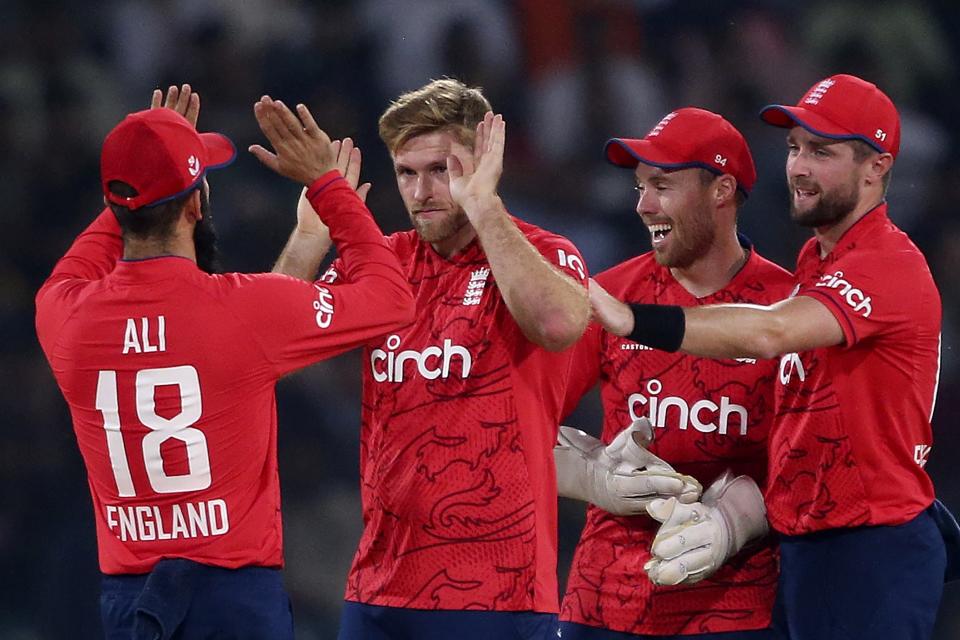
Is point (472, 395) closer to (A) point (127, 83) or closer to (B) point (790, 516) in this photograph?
(B) point (790, 516)

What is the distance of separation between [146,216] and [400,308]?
0.54 metres

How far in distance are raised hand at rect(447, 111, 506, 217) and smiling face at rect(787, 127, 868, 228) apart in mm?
808

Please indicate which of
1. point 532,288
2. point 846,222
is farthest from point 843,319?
point 532,288

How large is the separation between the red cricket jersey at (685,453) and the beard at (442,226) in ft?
1.88

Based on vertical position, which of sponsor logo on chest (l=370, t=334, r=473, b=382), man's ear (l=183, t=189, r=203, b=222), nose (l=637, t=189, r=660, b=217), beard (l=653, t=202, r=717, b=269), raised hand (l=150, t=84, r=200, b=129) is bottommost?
sponsor logo on chest (l=370, t=334, r=473, b=382)

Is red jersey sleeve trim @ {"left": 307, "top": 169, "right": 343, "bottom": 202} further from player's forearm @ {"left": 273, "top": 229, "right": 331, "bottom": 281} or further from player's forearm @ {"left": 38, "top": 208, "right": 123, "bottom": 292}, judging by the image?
player's forearm @ {"left": 38, "top": 208, "right": 123, "bottom": 292}

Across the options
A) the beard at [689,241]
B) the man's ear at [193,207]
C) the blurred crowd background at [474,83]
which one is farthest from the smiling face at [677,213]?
the blurred crowd background at [474,83]

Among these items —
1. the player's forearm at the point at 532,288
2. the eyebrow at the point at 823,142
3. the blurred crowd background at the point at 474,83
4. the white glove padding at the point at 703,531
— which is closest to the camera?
the player's forearm at the point at 532,288

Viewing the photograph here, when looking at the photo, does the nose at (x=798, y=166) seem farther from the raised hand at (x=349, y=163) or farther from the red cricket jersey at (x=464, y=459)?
the raised hand at (x=349, y=163)

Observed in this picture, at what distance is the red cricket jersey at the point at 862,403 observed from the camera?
3.14 metres

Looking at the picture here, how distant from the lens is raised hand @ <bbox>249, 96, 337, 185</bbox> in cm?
294

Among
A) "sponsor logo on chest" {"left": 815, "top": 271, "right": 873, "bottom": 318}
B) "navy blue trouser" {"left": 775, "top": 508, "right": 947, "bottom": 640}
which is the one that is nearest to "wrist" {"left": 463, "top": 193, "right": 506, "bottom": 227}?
"sponsor logo on chest" {"left": 815, "top": 271, "right": 873, "bottom": 318}

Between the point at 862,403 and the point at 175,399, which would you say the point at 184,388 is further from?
the point at 862,403

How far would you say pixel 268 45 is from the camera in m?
6.16
